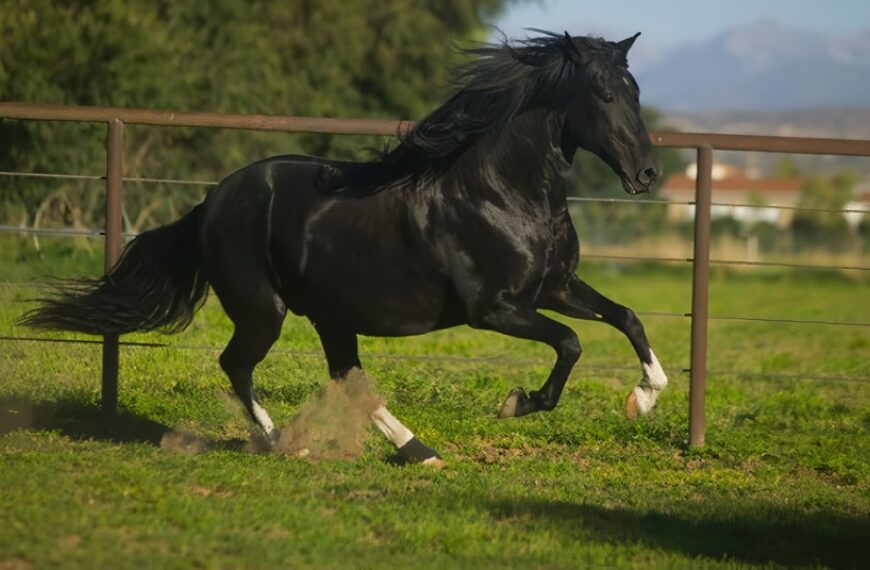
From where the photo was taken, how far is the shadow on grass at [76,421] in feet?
26.0

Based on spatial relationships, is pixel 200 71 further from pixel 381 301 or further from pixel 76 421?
pixel 381 301

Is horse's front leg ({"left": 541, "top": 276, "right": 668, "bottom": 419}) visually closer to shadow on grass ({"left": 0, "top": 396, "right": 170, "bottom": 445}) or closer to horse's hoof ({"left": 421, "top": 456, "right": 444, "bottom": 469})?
horse's hoof ({"left": 421, "top": 456, "right": 444, "bottom": 469})

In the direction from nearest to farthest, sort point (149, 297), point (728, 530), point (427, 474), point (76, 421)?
point (728, 530) < point (427, 474) < point (149, 297) < point (76, 421)

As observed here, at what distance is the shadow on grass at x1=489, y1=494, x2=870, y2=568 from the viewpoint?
5730 millimetres

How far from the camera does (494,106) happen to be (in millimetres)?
7152

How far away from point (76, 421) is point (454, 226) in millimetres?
2727

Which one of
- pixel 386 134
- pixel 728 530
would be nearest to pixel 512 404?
pixel 728 530

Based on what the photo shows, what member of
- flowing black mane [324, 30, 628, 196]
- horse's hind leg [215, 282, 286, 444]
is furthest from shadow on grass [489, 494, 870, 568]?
flowing black mane [324, 30, 628, 196]

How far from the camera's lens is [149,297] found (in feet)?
25.7

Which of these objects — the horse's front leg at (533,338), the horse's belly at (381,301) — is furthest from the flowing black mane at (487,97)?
the horse's front leg at (533,338)

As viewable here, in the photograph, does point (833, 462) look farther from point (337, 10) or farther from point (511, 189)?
point (337, 10)

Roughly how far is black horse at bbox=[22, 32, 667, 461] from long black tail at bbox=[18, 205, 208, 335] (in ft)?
0.64

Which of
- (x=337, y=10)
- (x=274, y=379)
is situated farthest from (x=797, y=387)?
(x=337, y=10)

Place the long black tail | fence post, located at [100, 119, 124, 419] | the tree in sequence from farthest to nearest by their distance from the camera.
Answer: the tree, fence post, located at [100, 119, 124, 419], the long black tail
